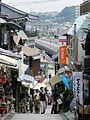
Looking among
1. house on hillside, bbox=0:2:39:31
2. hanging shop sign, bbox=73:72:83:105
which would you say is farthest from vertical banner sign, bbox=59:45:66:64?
hanging shop sign, bbox=73:72:83:105

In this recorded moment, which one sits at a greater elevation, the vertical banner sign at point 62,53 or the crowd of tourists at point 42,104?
the vertical banner sign at point 62,53

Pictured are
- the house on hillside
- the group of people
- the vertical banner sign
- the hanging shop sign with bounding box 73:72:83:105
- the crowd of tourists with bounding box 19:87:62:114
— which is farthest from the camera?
the house on hillside

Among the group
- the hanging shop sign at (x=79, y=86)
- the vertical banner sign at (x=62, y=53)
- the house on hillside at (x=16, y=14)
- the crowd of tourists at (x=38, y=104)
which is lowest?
the crowd of tourists at (x=38, y=104)

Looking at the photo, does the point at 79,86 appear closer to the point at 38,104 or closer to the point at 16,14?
the point at 38,104

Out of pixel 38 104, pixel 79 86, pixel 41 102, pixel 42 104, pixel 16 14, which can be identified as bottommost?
pixel 38 104

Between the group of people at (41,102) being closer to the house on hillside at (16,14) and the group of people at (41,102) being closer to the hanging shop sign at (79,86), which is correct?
the hanging shop sign at (79,86)

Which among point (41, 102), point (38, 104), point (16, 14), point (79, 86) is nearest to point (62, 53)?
point (38, 104)

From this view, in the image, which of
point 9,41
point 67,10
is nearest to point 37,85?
point 9,41

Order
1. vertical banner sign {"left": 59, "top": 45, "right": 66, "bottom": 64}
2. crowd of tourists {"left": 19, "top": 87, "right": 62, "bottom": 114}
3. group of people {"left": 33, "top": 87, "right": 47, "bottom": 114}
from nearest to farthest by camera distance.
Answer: crowd of tourists {"left": 19, "top": 87, "right": 62, "bottom": 114}
group of people {"left": 33, "top": 87, "right": 47, "bottom": 114}
vertical banner sign {"left": 59, "top": 45, "right": 66, "bottom": 64}

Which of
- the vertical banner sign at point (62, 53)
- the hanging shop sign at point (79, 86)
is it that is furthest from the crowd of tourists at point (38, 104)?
the hanging shop sign at point (79, 86)

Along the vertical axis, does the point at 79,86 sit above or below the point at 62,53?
above

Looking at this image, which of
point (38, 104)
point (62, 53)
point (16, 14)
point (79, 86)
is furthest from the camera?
point (16, 14)

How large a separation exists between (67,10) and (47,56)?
100942 mm

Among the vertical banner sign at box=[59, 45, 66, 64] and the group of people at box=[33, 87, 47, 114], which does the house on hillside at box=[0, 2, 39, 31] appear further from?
the group of people at box=[33, 87, 47, 114]
